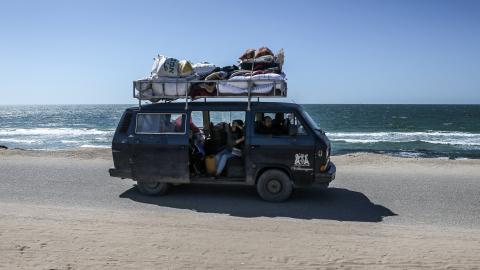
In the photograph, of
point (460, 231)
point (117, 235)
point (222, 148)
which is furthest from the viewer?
point (222, 148)

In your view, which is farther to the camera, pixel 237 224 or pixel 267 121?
pixel 267 121

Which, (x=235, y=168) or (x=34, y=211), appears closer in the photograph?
(x=34, y=211)

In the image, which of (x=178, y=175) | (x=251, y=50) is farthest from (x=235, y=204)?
(x=251, y=50)

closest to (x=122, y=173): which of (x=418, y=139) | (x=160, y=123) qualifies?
(x=160, y=123)

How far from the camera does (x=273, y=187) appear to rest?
923 centimetres

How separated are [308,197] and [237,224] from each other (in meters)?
2.68

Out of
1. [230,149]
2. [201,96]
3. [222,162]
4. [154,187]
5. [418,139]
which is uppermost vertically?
[201,96]

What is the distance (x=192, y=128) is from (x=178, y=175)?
1226 millimetres

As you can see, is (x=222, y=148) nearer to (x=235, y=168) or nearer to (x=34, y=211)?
(x=235, y=168)

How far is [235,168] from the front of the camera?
30.7ft

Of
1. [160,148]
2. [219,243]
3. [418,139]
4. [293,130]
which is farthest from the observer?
[418,139]

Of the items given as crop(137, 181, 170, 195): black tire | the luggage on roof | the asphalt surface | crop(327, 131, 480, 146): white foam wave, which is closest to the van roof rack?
the luggage on roof

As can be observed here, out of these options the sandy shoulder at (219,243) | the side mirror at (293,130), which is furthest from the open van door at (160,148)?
the side mirror at (293,130)

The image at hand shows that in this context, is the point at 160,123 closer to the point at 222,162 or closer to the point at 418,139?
the point at 222,162
